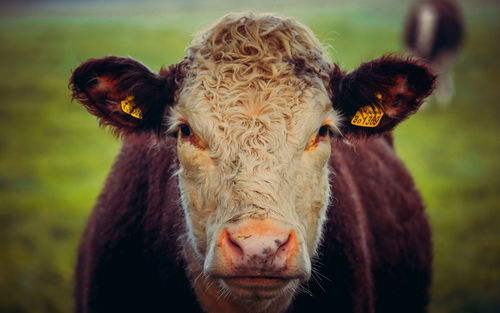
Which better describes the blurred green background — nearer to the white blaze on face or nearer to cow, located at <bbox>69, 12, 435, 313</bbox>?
cow, located at <bbox>69, 12, 435, 313</bbox>

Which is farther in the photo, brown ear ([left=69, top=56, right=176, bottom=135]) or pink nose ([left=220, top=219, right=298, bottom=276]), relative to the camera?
brown ear ([left=69, top=56, right=176, bottom=135])

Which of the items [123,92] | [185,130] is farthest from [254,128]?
[123,92]

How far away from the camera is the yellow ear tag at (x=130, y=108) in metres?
3.14

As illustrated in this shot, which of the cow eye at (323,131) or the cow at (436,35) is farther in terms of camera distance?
the cow at (436,35)

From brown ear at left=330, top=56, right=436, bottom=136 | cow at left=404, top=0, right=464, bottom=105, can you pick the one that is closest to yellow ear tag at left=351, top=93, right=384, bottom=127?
brown ear at left=330, top=56, right=436, bottom=136

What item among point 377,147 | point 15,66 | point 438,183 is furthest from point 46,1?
point 377,147

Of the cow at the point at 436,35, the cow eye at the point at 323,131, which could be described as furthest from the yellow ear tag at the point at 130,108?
the cow at the point at 436,35

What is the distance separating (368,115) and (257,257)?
1366mm

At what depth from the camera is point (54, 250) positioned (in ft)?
24.0

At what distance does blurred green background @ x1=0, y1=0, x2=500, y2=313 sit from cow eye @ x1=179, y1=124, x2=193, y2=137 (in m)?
1.12

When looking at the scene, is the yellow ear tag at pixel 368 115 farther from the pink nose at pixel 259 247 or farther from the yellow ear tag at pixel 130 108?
the yellow ear tag at pixel 130 108

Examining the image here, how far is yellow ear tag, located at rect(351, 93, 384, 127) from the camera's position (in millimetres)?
3217

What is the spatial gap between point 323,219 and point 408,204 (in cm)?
177

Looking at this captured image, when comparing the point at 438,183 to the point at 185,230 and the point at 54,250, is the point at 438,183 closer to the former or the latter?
the point at 54,250
